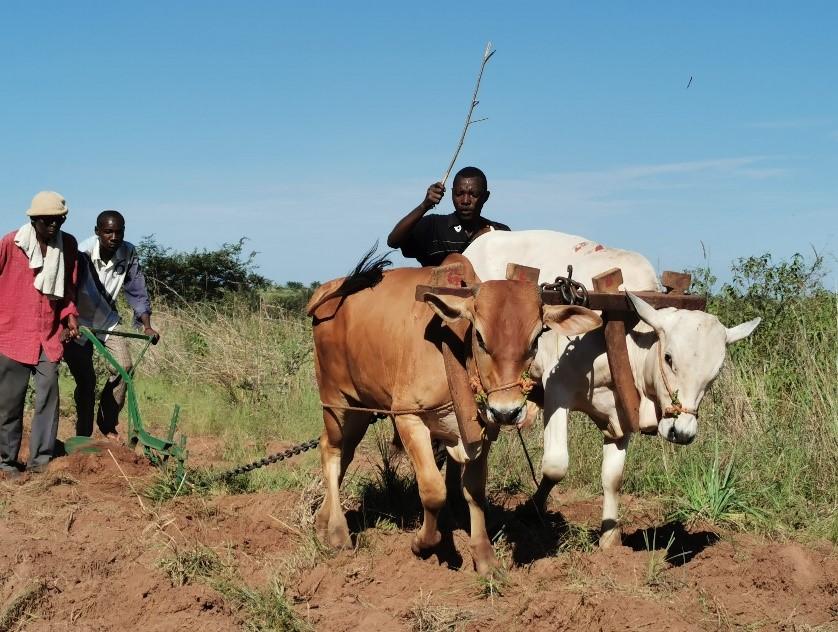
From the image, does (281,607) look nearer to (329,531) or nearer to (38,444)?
(329,531)

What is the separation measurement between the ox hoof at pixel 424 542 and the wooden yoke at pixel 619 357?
4.49 ft

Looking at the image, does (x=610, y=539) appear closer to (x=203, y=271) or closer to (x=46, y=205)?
(x=46, y=205)

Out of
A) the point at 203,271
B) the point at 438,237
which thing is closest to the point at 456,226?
the point at 438,237

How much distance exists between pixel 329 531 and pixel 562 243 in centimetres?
245

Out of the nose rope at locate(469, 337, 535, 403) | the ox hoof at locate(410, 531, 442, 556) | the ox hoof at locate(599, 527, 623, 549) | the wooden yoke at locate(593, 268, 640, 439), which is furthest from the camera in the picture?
the ox hoof at locate(599, 527, 623, 549)

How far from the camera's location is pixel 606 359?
20.2 ft

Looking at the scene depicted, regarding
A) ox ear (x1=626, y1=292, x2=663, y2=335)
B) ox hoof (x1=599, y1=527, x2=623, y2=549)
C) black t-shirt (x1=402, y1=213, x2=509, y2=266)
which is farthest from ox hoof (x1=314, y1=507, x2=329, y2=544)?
ox ear (x1=626, y1=292, x2=663, y2=335)

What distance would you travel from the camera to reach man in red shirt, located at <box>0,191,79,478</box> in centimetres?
812

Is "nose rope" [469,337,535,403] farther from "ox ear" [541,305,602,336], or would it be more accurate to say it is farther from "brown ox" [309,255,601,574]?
"ox ear" [541,305,602,336]

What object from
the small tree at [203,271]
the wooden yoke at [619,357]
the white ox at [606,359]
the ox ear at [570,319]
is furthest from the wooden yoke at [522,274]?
the small tree at [203,271]

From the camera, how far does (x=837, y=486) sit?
738cm

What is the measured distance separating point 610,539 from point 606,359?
3.88 ft

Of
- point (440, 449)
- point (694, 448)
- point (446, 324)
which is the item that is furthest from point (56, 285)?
point (694, 448)

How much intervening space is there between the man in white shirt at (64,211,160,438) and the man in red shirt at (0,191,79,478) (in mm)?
565
